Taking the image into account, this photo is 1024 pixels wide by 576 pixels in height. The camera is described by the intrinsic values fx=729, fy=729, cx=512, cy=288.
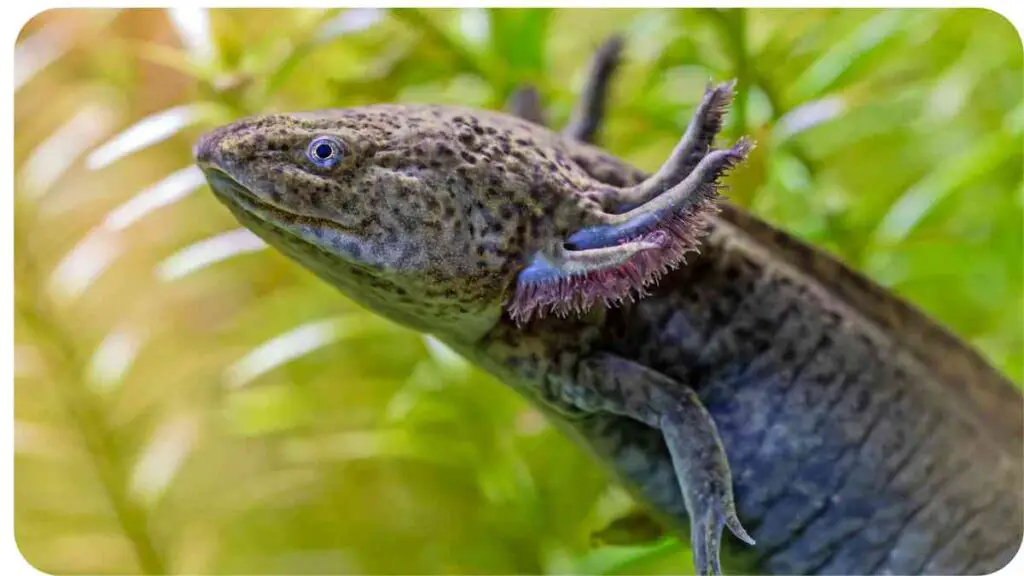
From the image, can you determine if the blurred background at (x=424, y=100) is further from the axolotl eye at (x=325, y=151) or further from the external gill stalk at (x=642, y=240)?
the axolotl eye at (x=325, y=151)

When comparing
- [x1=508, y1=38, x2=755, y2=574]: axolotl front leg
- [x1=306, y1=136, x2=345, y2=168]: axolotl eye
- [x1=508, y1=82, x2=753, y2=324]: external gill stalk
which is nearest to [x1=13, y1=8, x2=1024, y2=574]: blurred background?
[x1=508, y1=38, x2=755, y2=574]: axolotl front leg

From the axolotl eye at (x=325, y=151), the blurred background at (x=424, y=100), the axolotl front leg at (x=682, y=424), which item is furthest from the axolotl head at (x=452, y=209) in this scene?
the blurred background at (x=424, y=100)

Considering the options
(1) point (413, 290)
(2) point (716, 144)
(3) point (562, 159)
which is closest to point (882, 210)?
(2) point (716, 144)

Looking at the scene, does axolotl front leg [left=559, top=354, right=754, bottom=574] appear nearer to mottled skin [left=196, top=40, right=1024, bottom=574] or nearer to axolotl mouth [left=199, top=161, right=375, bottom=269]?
mottled skin [left=196, top=40, right=1024, bottom=574]

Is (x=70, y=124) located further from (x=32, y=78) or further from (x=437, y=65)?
(x=437, y=65)

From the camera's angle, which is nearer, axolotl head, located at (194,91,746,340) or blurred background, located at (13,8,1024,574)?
axolotl head, located at (194,91,746,340)
